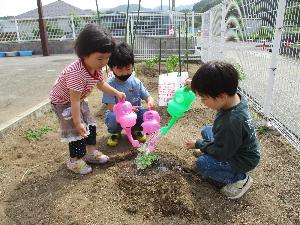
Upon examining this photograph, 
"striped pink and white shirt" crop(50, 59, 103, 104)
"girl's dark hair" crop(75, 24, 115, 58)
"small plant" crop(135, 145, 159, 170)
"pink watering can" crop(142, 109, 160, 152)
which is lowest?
"small plant" crop(135, 145, 159, 170)

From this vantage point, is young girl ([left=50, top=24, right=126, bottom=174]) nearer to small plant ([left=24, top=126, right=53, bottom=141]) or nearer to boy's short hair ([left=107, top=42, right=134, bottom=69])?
boy's short hair ([left=107, top=42, right=134, bottom=69])

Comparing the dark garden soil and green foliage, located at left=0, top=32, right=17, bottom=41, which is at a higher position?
green foliage, located at left=0, top=32, right=17, bottom=41

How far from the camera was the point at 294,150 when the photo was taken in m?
3.05

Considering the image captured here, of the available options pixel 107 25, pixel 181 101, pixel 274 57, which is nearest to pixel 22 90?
pixel 181 101

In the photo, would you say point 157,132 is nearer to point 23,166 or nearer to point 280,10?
point 23,166

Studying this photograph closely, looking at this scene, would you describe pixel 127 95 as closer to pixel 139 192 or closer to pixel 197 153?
pixel 197 153

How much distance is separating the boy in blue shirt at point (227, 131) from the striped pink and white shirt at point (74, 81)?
0.82 m

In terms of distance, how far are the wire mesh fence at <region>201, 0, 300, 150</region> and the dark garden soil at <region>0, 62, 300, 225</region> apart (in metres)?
0.63

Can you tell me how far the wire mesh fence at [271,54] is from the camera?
321 cm

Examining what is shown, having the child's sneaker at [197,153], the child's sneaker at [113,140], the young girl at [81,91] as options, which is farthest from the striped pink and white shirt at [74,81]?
the child's sneaker at [197,153]

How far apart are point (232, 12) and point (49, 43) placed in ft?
33.0

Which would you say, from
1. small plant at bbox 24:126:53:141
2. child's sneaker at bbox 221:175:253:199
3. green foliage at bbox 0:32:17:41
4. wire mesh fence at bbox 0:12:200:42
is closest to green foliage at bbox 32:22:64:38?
wire mesh fence at bbox 0:12:200:42

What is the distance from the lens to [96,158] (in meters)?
2.89

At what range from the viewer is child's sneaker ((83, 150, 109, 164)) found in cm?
287
